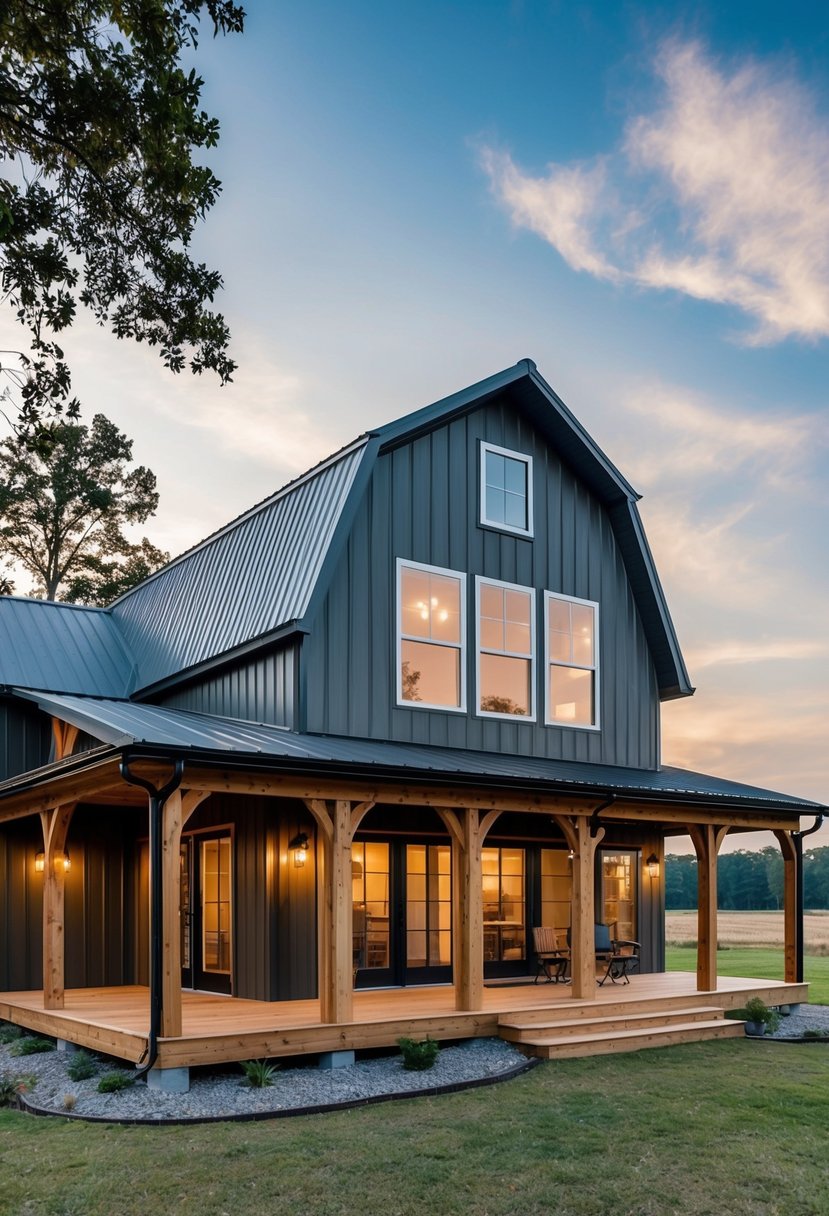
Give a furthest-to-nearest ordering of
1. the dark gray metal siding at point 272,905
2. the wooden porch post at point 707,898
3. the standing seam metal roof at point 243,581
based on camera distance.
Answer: the wooden porch post at point 707,898 < the standing seam metal roof at point 243,581 < the dark gray metal siding at point 272,905

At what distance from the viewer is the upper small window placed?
14547mm

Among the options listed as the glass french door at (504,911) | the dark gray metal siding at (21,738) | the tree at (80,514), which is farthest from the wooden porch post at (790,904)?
the tree at (80,514)

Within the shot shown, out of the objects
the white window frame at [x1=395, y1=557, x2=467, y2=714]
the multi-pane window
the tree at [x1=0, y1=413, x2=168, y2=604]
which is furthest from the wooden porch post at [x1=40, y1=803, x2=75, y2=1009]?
the tree at [x1=0, y1=413, x2=168, y2=604]

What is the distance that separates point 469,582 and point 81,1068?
7335 mm

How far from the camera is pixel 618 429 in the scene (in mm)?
19062

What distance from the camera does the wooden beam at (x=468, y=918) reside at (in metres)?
10.9

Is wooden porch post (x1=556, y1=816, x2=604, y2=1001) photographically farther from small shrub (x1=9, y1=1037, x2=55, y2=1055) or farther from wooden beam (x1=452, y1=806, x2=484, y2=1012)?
small shrub (x1=9, y1=1037, x2=55, y2=1055)

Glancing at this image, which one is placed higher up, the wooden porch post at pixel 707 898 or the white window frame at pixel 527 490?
the white window frame at pixel 527 490

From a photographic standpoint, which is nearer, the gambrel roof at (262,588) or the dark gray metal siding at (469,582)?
the dark gray metal siding at (469,582)

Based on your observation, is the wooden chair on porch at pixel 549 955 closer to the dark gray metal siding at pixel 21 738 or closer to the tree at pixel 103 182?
the dark gray metal siding at pixel 21 738

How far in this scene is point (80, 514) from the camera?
30.3 meters

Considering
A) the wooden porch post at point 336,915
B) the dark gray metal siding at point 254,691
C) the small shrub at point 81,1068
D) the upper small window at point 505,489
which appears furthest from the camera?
the upper small window at point 505,489

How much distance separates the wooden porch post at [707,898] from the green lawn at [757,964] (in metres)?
3.48

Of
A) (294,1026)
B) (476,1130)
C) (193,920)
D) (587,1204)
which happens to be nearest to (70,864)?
(193,920)
